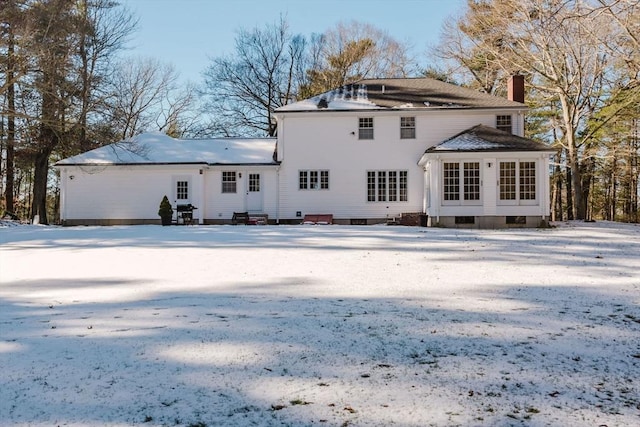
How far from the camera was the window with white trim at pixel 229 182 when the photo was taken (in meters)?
23.1

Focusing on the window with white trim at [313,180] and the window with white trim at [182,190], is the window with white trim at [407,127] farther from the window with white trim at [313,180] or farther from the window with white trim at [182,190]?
the window with white trim at [182,190]

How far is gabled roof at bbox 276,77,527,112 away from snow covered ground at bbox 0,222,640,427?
51.1ft

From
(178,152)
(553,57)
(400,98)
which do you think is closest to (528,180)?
(400,98)

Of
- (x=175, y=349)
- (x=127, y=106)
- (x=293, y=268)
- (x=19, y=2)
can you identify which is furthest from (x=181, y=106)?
(x=175, y=349)

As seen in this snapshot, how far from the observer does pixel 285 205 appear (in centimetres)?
2272

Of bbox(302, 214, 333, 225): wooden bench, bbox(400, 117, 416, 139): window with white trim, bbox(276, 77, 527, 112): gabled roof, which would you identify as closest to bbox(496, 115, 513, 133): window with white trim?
bbox(276, 77, 527, 112): gabled roof

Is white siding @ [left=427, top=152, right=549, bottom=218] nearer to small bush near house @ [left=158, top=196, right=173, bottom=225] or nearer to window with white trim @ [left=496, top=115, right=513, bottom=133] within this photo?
window with white trim @ [left=496, top=115, right=513, bottom=133]

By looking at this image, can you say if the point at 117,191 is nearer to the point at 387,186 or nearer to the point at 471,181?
the point at 387,186

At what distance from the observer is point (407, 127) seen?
22.4 m

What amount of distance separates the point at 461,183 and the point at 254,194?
31.5 ft

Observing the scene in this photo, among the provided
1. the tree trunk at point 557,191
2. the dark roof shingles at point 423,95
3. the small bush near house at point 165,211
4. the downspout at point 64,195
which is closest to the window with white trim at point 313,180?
the dark roof shingles at point 423,95

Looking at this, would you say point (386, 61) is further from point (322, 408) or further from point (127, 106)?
point (322, 408)

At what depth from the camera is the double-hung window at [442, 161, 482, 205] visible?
62.6ft

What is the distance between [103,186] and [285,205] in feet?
29.0
